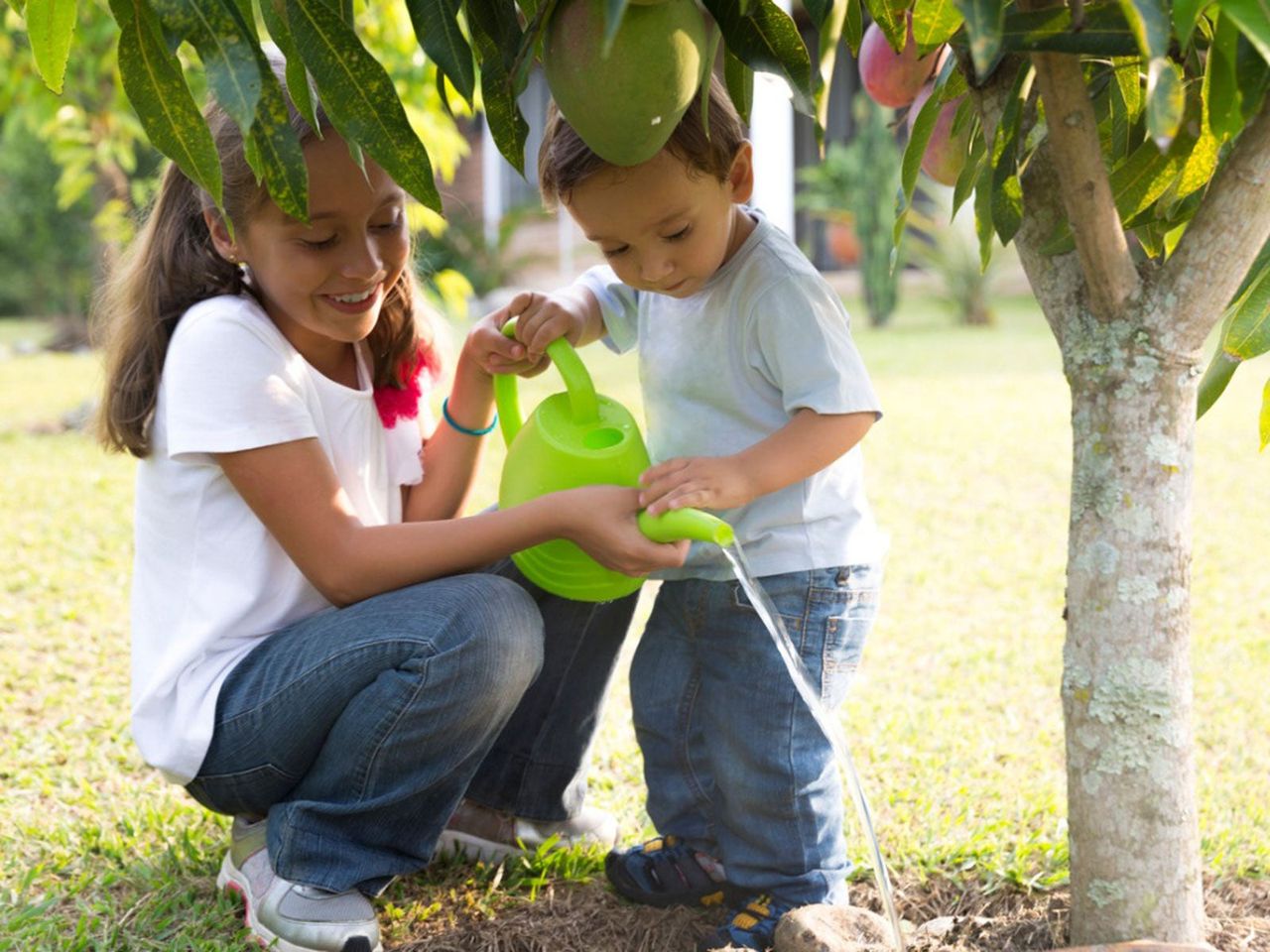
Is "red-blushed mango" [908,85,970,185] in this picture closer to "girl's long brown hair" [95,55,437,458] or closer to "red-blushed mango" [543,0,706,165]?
"red-blushed mango" [543,0,706,165]

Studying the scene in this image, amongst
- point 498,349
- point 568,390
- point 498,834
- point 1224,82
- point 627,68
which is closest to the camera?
point 1224,82

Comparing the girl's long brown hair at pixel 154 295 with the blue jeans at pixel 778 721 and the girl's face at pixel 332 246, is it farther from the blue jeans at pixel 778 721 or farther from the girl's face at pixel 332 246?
the blue jeans at pixel 778 721

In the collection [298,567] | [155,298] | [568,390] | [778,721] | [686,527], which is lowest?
[778,721]

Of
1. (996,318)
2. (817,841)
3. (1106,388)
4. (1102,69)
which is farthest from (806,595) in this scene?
(996,318)

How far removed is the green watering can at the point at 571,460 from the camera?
1.75m

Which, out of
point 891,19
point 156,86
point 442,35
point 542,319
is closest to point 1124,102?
point 891,19

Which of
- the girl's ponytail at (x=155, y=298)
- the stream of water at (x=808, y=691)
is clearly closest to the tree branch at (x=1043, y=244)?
the stream of water at (x=808, y=691)

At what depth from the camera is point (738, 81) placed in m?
1.40

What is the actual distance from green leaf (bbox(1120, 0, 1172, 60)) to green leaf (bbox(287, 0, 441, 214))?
54 centimetres

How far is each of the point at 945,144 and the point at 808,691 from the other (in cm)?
68

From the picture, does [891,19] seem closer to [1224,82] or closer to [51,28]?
[1224,82]

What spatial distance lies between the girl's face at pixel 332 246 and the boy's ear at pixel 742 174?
0.43 m

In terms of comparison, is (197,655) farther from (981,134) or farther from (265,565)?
(981,134)

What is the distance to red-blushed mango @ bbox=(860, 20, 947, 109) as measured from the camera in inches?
66.4
